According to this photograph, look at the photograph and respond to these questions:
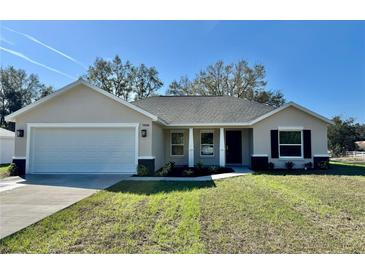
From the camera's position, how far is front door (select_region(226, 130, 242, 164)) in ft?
49.5

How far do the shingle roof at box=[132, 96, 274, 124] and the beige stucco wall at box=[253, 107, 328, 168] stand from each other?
1181 mm

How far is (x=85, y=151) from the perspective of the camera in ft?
37.5

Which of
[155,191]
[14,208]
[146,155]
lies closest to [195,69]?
[146,155]

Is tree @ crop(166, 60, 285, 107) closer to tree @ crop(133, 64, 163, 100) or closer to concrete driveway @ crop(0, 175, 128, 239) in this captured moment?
tree @ crop(133, 64, 163, 100)

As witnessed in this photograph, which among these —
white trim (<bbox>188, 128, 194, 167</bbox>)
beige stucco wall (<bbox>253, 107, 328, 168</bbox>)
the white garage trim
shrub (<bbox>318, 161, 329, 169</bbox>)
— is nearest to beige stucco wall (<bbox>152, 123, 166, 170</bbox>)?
the white garage trim

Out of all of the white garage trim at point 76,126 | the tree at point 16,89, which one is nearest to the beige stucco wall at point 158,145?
the white garage trim at point 76,126

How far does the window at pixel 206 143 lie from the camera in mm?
14953

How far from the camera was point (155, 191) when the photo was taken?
7.55 meters

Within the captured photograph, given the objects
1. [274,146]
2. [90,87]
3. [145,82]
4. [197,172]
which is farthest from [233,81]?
[90,87]

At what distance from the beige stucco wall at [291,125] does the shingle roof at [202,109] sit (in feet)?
3.87

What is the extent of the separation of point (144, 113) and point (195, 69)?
74.3ft

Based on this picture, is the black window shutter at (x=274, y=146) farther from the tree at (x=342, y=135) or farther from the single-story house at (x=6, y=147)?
the tree at (x=342, y=135)
